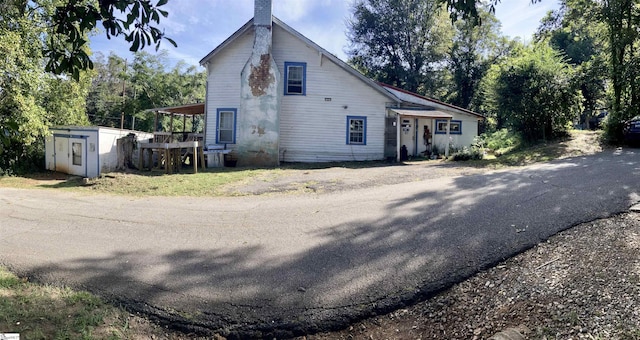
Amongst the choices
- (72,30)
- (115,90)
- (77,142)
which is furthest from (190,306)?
(115,90)

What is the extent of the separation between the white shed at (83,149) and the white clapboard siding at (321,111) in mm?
7330

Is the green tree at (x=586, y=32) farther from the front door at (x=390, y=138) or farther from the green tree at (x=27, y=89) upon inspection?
the green tree at (x=27, y=89)

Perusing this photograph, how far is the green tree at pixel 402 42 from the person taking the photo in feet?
103

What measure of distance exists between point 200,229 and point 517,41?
114 feet

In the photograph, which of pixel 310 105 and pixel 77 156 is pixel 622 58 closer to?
pixel 310 105

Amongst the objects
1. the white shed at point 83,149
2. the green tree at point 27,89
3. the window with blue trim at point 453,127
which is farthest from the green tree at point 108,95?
the window with blue trim at point 453,127

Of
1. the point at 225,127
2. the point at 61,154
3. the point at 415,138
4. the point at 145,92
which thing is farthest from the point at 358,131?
the point at 145,92

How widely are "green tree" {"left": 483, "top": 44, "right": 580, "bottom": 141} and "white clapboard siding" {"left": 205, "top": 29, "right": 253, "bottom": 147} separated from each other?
463 inches

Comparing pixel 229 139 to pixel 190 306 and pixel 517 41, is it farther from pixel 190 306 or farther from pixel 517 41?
pixel 517 41

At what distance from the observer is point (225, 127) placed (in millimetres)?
17344

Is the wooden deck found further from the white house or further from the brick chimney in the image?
Result: the white house

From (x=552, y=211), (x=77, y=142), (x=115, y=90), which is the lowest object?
(x=552, y=211)

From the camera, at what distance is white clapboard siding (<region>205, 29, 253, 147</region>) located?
17.1 metres

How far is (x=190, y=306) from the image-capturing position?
3648 mm
